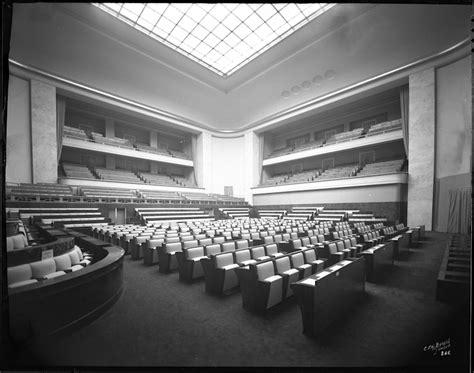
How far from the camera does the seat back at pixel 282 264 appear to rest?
2.59 meters

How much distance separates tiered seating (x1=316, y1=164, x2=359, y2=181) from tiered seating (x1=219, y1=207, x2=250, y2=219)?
17.6ft

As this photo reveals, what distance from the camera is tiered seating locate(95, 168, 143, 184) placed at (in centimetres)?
1289

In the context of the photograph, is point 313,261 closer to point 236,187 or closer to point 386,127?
point 386,127

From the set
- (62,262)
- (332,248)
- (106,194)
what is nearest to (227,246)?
(332,248)

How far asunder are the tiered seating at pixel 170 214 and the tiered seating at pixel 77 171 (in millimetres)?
4549

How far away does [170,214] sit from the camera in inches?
439

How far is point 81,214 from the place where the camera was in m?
8.12

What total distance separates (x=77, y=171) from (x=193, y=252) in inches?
493

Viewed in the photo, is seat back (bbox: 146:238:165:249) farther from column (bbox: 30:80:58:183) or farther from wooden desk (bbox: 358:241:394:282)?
column (bbox: 30:80:58:183)

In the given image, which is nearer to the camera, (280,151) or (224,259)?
(224,259)

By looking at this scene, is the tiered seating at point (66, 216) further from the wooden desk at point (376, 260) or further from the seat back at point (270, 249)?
the wooden desk at point (376, 260)

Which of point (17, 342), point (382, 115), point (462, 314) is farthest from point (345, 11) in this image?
point (382, 115)
